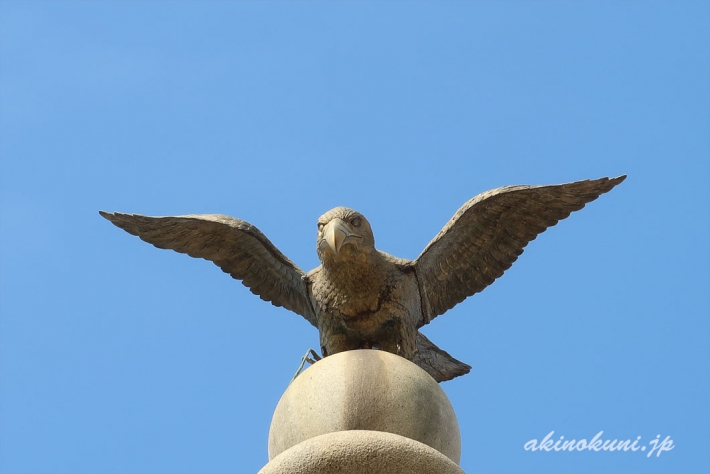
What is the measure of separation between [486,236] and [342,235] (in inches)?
63.2

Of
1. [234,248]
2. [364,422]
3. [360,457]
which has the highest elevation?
[234,248]

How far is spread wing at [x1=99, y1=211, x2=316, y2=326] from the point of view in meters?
11.7

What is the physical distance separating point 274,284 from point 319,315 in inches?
33.1

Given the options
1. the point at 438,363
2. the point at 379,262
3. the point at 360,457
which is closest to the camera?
the point at 360,457

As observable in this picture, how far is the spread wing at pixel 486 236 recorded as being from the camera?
1145 cm

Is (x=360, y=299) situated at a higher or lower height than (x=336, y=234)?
lower

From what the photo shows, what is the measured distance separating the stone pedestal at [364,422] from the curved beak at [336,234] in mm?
1488

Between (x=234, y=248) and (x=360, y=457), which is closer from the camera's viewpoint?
(x=360, y=457)

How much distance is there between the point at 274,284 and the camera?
12219mm

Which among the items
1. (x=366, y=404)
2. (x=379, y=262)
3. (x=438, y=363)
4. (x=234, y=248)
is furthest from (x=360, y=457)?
(x=234, y=248)

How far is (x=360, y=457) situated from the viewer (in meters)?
8.72

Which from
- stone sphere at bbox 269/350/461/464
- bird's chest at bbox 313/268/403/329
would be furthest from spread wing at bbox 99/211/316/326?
stone sphere at bbox 269/350/461/464

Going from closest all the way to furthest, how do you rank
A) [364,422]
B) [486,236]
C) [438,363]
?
[364,422] → [486,236] → [438,363]

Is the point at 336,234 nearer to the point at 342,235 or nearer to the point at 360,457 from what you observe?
the point at 342,235
